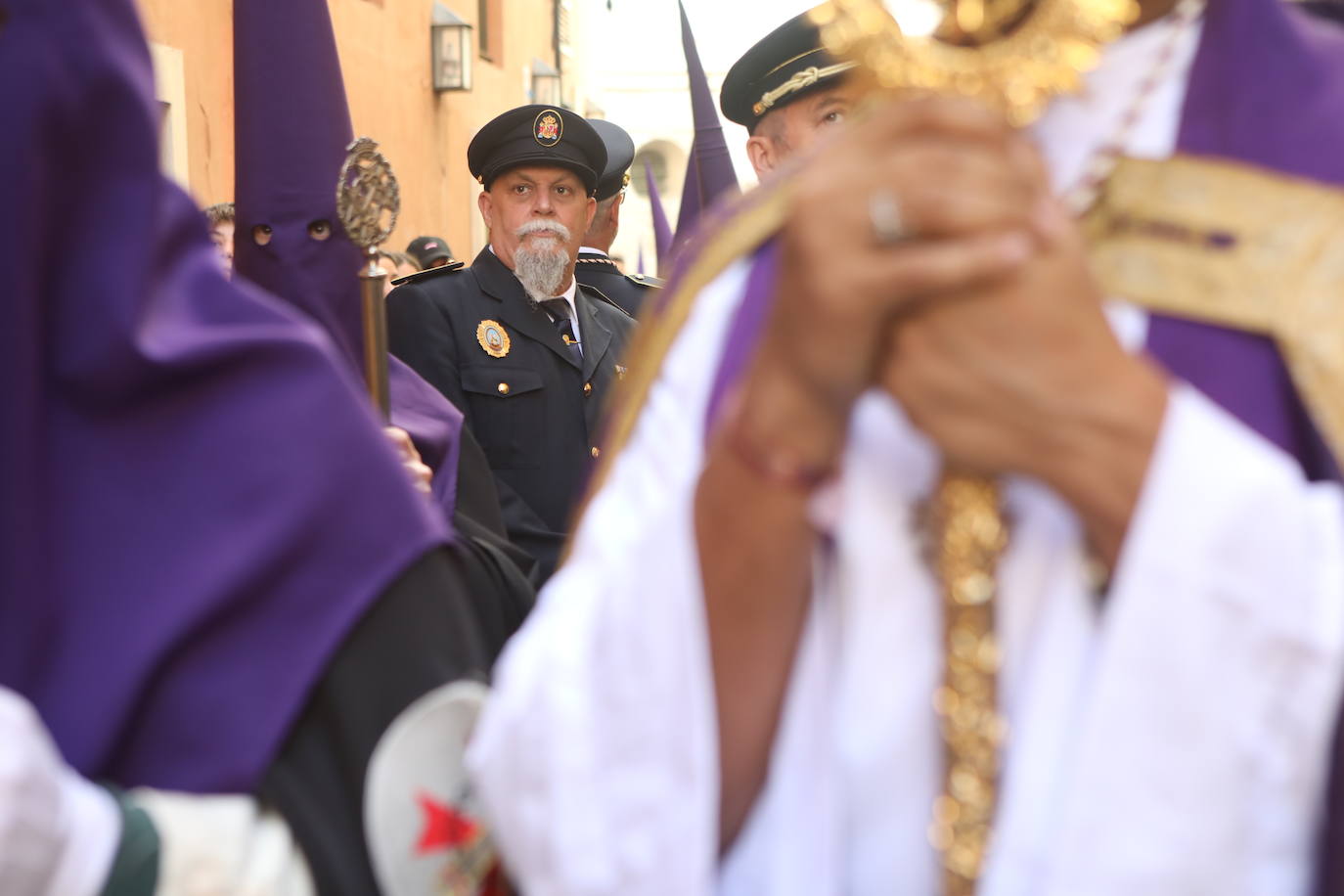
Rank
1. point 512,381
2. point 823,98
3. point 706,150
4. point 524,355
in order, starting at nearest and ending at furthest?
point 823,98 < point 512,381 < point 524,355 < point 706,150

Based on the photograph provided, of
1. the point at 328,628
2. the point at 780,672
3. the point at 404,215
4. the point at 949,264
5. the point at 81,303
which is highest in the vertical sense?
the point at 949,264

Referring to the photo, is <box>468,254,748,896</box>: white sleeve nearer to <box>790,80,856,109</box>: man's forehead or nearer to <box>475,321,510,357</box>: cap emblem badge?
<box>790,80,856,109</box>: man's forehead

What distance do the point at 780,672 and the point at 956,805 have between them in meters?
0.18

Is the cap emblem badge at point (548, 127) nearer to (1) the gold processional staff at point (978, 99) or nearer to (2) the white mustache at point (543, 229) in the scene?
(2) the white mustache at point (543, 229)

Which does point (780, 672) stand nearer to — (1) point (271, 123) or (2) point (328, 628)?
(2) point (328, 628)

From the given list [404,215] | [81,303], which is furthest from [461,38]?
[81,303]

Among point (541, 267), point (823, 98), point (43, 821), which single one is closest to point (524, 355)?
point (541, 267)

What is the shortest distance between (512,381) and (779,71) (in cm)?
145

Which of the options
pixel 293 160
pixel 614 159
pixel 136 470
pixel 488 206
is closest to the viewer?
pixel 136 470

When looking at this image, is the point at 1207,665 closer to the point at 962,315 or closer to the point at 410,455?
the point at 962,315

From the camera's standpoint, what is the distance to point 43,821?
1.20 meters

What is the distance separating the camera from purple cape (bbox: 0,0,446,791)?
1.37 m

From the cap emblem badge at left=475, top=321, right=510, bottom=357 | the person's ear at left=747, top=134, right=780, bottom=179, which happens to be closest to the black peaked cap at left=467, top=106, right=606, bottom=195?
the cap emblem badge at left=475, top=321, right=510, bottom=357

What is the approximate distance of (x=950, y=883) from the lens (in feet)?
3.42
